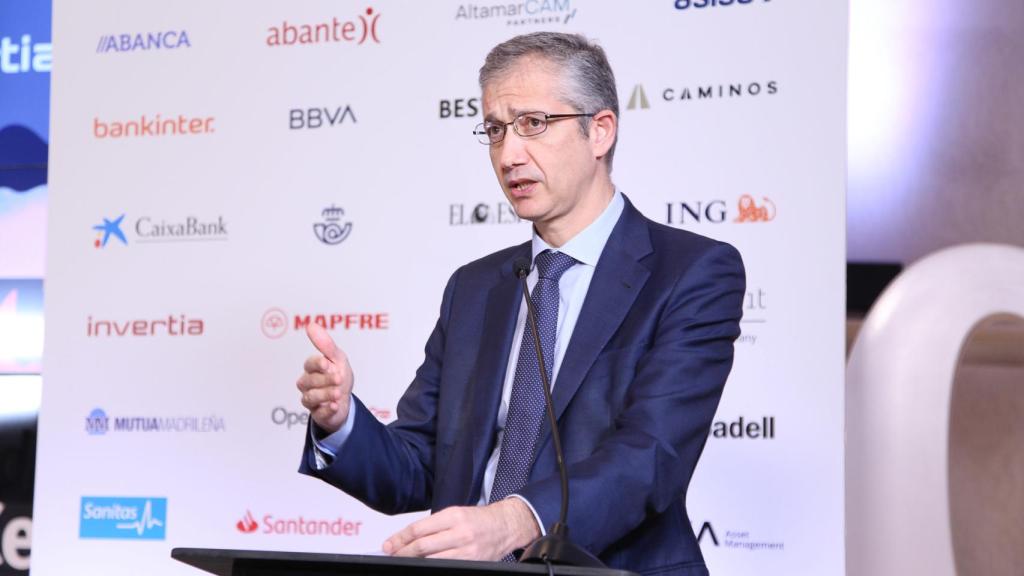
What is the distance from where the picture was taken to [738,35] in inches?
176

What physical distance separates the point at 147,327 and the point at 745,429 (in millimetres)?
2505

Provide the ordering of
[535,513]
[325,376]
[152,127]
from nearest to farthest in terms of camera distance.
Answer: [535,513] < [325,376] < [152,127]

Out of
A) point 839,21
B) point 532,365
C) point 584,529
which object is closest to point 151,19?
point 839,21

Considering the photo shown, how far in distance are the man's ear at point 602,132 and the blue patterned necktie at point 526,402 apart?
320 mm

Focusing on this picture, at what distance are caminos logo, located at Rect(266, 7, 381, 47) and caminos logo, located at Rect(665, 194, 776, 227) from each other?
4.66 ft

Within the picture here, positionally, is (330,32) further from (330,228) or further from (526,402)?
(526,402)

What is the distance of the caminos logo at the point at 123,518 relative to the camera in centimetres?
505

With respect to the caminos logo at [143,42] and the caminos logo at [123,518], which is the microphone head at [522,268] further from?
the caminos logo at [143,42]

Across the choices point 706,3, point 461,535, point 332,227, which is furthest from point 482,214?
point 461,535

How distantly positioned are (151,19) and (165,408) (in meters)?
1.67

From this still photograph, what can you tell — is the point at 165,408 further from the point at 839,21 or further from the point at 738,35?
the point at 839,21

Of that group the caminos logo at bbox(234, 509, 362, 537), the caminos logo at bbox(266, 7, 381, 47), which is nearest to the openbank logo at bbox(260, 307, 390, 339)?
the caminos logo at bbox(234, 509, 362, 537)

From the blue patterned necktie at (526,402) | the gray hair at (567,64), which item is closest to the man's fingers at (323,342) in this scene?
the blue patterned necktie at (526,402)

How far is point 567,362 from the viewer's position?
2553 mm
